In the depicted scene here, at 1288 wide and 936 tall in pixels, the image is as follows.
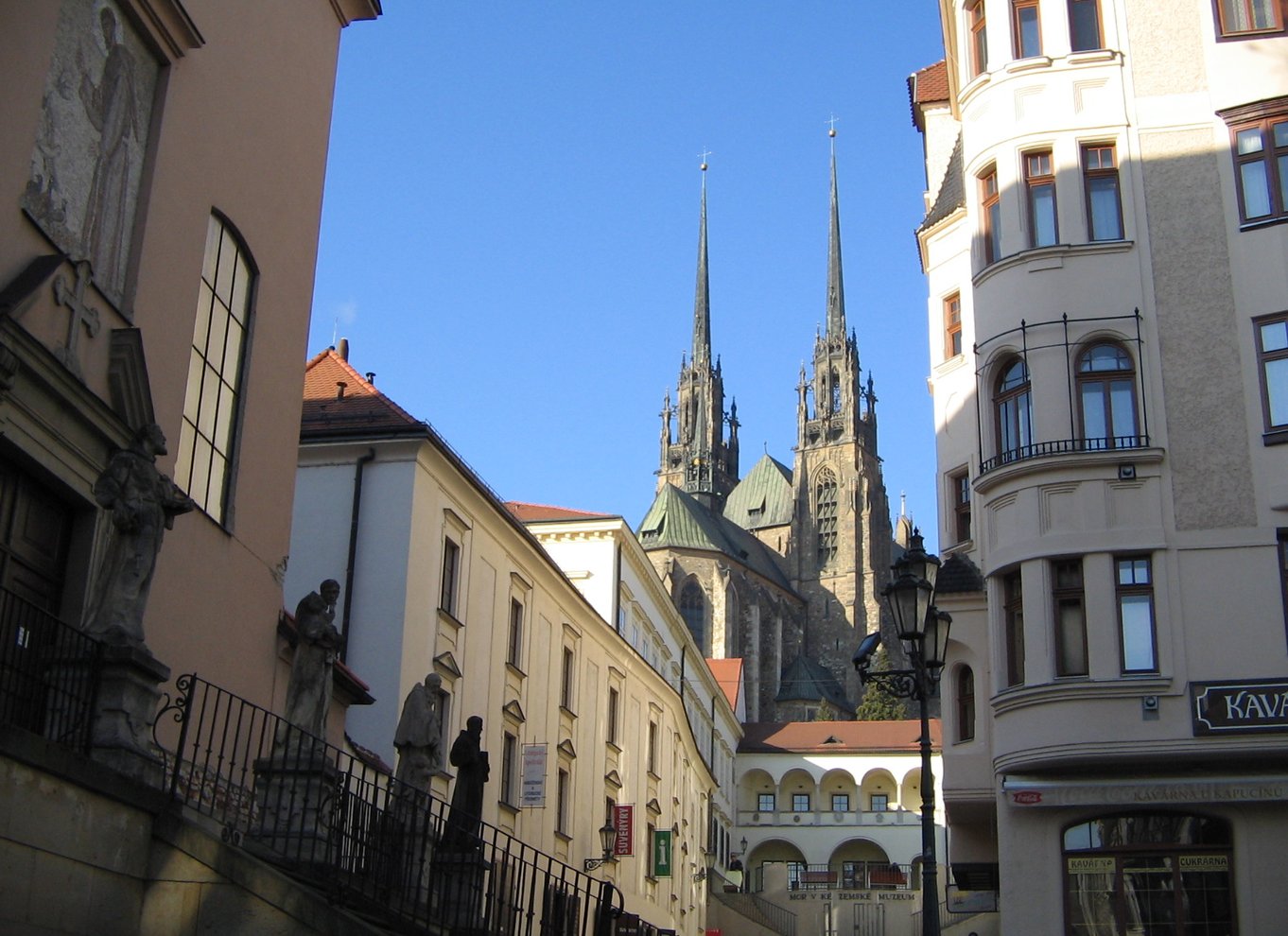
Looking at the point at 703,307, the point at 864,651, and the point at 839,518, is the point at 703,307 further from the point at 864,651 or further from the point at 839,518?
the point at 864,651

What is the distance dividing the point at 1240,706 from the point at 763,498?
11095 cm

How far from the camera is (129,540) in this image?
35.9 feet

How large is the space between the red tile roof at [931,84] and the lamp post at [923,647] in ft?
54.6

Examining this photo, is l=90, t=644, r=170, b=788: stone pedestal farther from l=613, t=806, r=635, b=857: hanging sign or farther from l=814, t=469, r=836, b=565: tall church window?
l=814, t=469, r=836, b=565: tall church window

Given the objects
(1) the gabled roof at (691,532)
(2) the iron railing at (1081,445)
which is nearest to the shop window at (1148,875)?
(2) the iron railing at (1081,445)

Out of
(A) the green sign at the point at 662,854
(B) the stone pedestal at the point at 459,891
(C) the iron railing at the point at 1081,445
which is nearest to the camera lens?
(B) the stone pedestal at the point at 459,891

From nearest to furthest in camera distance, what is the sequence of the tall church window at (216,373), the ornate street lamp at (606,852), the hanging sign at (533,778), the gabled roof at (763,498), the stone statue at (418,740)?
1. the tall church window at (216,373)
2. the stone statue at (418,740)
3. the hanging sign at (533,778)
4. the ornate street lamp at (606,852)
5. the gabled roof at (763,498)

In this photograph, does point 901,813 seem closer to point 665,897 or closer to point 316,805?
point 665,897

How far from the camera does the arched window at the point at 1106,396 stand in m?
19.3

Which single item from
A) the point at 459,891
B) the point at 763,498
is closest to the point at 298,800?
the point at 459,891

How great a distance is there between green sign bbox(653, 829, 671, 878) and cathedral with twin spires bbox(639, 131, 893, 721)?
60.4 metres

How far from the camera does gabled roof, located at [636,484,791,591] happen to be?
106531 mm

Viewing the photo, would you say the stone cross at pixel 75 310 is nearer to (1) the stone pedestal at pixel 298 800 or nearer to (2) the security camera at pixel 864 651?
(1) the stone pedestal at pixel 298 800

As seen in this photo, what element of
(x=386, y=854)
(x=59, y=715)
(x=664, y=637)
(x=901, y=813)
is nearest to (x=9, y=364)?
(x=59, y=715)
